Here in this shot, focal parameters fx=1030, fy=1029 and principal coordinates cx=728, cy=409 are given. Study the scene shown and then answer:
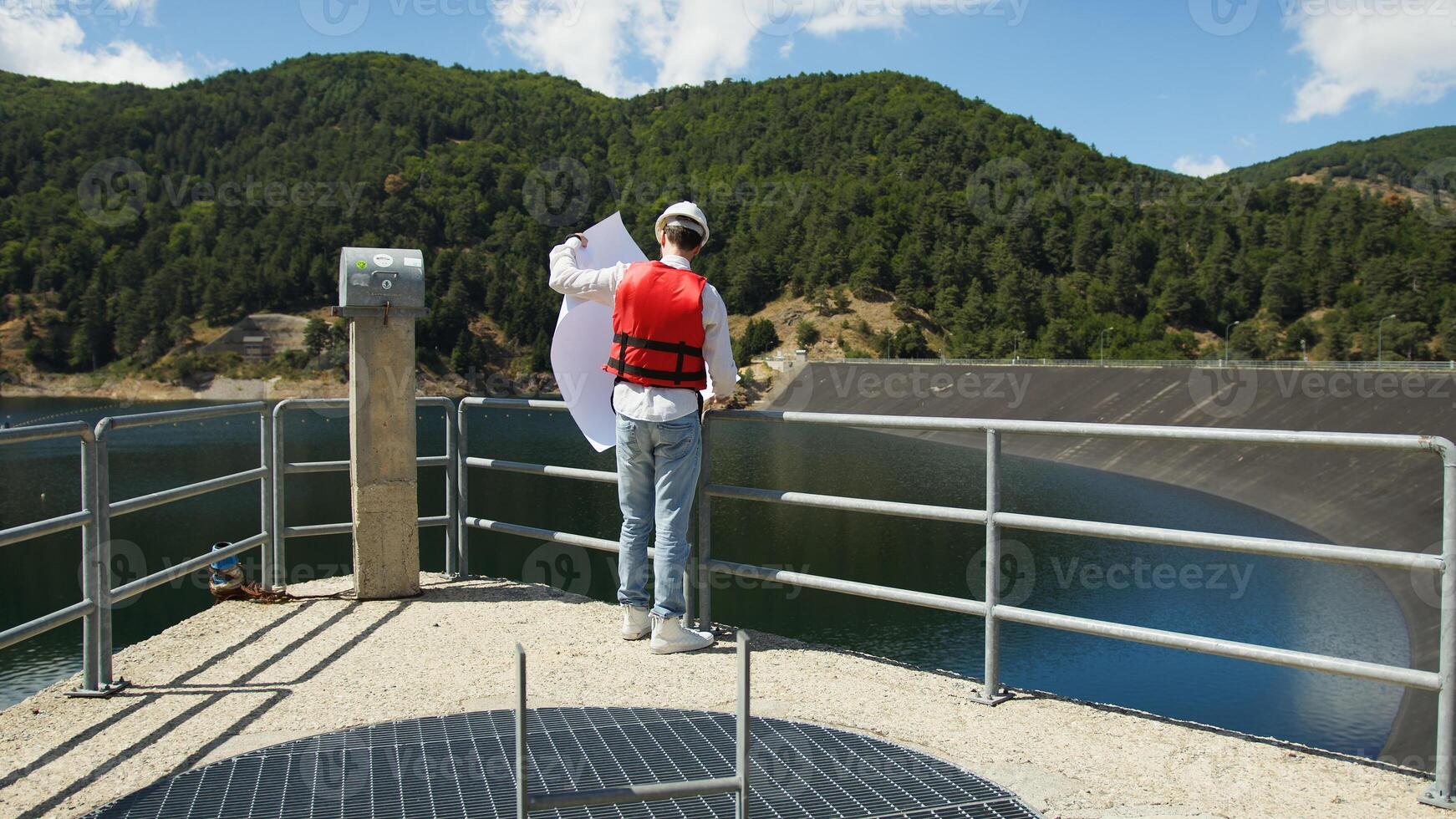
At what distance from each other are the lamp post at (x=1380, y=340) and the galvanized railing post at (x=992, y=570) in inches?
Result: 3937

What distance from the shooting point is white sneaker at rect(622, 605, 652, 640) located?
480 cm

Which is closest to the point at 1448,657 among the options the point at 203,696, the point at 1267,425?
the point at 203,696

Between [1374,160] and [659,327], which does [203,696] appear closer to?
[659,327]

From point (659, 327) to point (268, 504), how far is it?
2861 millimetres

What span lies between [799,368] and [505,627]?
74.3 meters

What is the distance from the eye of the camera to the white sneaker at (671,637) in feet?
15.2

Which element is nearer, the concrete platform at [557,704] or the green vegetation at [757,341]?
the concrete platform at [557,704]

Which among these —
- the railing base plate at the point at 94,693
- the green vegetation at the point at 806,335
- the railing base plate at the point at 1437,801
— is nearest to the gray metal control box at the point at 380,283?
the railing base plate at the point at 94,693

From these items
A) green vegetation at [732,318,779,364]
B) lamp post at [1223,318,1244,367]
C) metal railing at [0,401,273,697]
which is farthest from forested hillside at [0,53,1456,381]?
metal railing at [0,401,273,697]

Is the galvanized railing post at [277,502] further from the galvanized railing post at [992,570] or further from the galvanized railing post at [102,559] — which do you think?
the galvanized railing post at [992,570]

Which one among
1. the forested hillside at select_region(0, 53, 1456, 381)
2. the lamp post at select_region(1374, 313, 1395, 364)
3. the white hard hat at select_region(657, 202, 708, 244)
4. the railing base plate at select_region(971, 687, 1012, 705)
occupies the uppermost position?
the forested hillside at select_region(0, 53, 1456, 381)

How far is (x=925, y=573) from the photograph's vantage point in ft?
72.7

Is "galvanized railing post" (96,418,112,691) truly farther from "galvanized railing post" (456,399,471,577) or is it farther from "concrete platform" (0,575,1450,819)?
"galvanized railing post" (456,399,471,577)

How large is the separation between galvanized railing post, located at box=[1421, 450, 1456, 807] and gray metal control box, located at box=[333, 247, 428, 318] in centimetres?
448
